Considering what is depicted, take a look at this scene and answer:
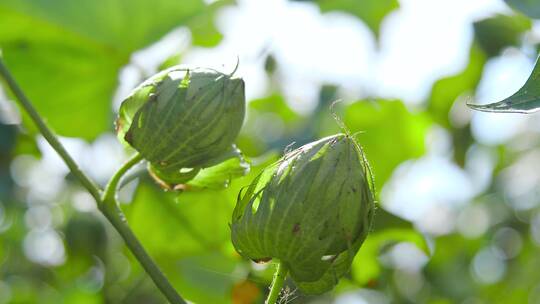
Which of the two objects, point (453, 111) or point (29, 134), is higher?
point (29, 134)

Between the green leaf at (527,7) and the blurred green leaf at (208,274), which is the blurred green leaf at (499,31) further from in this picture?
the blurred green leaf at (208,274)

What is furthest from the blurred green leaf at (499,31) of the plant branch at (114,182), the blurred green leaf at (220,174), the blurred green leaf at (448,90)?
the plant branch at (114,182)

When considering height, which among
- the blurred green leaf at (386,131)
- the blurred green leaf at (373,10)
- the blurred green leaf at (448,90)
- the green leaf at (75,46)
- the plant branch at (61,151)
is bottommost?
the blurred green leaf at (448,90)

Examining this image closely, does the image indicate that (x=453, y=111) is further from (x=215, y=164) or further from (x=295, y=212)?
(x=295, y=212)

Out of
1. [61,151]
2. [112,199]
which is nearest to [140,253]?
[112,199]

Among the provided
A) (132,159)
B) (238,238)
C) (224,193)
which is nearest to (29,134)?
(224,193)

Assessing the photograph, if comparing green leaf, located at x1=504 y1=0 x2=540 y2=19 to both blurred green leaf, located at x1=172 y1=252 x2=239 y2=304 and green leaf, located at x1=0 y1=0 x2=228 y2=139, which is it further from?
green leaf, located at x1=0 y1=0 x2=228 y2=139

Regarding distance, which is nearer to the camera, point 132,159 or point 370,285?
point 132,159
